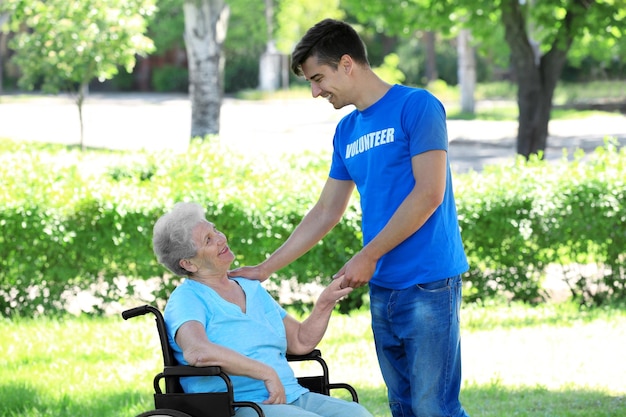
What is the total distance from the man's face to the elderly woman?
0.66m

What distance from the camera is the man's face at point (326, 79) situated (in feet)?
12.1

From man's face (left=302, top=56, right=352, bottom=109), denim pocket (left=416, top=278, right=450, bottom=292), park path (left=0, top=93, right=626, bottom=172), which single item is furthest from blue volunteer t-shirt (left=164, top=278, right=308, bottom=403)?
park path (left=0, top=93, right=626, bottom=172)

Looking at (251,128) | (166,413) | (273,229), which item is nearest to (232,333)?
(166,413)

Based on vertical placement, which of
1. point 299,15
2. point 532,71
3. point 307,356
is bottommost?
point 307,356

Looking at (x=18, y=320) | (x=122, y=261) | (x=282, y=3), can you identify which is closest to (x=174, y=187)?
(x=122, y=261)

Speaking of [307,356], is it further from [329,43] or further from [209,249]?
[329,43]

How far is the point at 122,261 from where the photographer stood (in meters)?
8.34

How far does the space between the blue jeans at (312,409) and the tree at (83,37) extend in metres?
19.4

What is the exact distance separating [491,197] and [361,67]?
4918mm

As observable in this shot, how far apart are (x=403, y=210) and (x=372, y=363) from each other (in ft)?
11.2

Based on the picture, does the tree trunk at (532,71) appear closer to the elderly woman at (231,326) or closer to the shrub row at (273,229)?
the shrub row at (273,229)

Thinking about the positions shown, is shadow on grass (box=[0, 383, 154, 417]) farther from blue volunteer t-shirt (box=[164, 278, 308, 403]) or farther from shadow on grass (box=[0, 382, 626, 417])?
blue volunteer t-shirt (box=[164, 278, 308, 403])

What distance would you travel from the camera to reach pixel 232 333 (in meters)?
3.90

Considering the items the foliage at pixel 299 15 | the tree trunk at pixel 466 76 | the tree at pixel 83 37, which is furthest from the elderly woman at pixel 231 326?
the foliage at pixel 299 15
